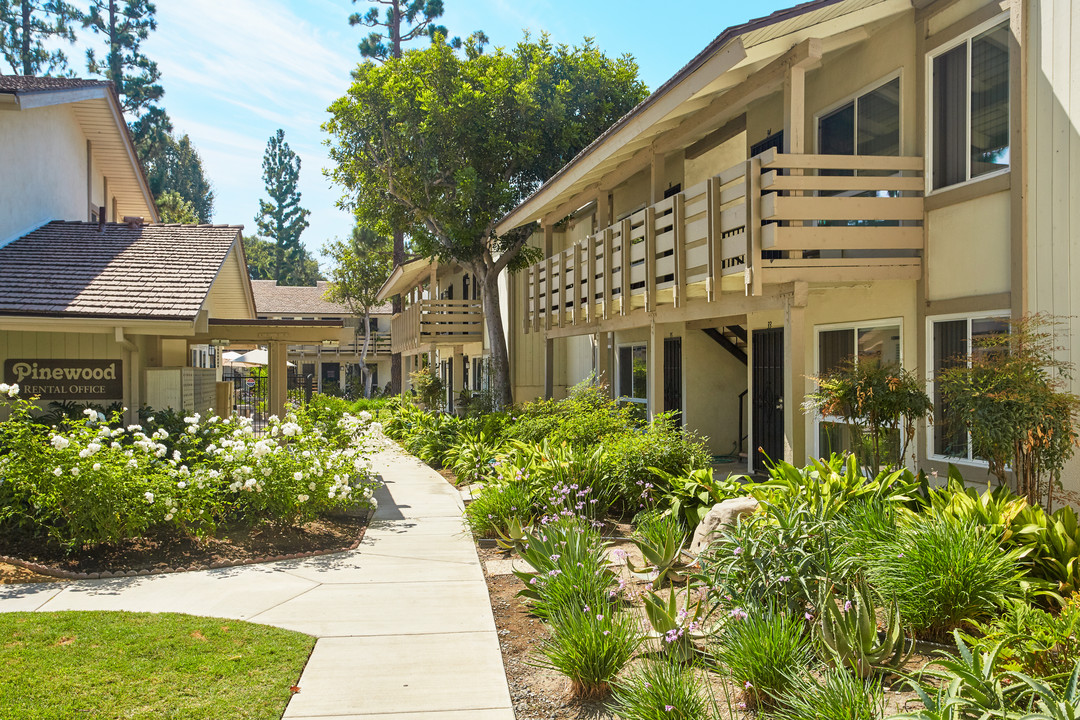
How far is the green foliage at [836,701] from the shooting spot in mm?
3502

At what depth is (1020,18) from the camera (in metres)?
7.19

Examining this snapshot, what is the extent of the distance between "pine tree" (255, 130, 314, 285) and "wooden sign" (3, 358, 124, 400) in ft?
178

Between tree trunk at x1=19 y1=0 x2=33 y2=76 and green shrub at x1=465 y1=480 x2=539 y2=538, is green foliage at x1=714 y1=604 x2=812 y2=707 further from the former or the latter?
tree trunk at x1=19 y1=0 x2=33 y2=76

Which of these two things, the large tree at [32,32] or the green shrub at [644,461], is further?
the large tree at [32,32]

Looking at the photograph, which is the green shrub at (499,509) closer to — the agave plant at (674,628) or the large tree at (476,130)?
the agave plant at (674,628)

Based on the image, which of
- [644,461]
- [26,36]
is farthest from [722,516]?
[26,36]

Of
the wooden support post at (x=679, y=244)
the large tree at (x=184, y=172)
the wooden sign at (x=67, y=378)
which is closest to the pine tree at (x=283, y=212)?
the large tree at (x=184, y=172)

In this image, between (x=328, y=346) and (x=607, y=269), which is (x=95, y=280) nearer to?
(x=607, y=269)

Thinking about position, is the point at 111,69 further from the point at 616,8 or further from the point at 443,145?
the point at 616,8

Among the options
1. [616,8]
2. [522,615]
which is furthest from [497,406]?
[522,615]

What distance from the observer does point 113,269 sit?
40.4 feet

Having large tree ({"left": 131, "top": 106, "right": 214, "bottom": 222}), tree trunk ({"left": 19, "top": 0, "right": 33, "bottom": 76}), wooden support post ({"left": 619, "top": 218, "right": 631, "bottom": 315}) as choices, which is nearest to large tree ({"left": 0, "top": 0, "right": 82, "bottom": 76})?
tree trunk ({"left": 19, "top": 0, "right": 33, "bottom": 76})

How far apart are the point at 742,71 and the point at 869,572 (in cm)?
664

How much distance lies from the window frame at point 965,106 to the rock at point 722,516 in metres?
3.95
